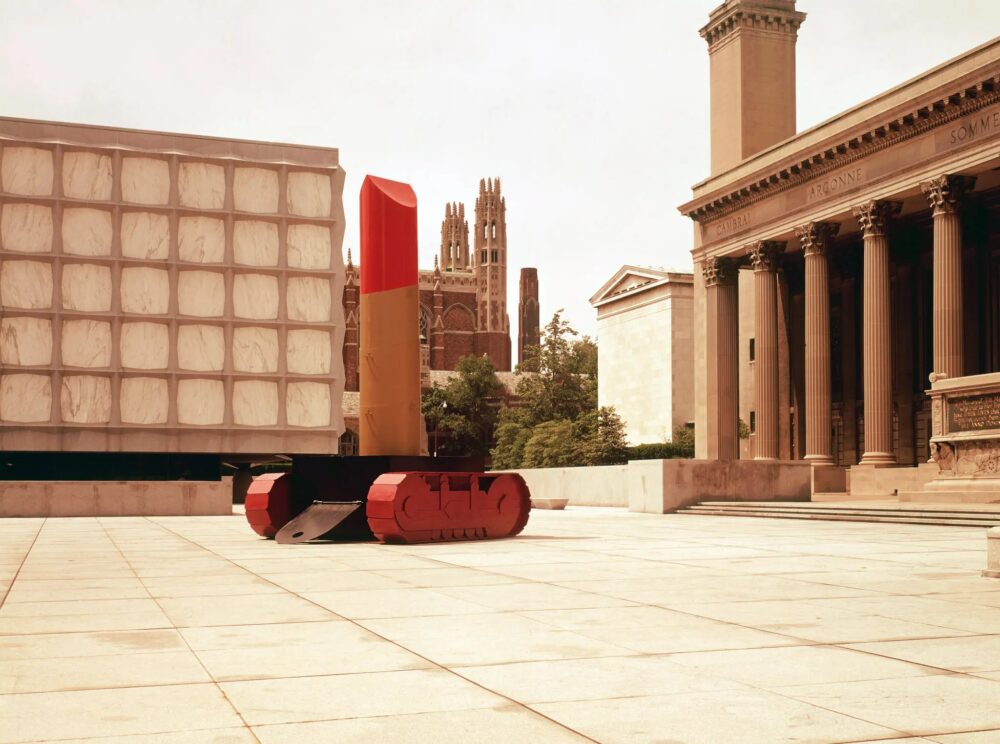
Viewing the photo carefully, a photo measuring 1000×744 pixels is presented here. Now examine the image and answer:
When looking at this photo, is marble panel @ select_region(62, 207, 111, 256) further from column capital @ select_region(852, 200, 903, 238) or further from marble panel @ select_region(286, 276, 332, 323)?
column capital @ select_region(852, 200, 903, 238)

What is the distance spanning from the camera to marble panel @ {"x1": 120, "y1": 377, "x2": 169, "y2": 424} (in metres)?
41.8

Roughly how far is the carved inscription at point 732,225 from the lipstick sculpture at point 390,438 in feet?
106

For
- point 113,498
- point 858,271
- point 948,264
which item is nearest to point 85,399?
point 113,498

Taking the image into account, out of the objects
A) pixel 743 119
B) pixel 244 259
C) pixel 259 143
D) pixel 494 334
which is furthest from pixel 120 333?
pixel 494 334

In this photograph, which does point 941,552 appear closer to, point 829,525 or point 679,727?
point 829,525

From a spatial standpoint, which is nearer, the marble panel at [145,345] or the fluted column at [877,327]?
the fluted column at [877,327]

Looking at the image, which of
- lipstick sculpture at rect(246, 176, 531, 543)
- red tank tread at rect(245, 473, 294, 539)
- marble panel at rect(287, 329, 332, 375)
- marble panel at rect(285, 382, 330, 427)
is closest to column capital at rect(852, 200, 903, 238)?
marble panel at rect(287, 329, 332, 375)

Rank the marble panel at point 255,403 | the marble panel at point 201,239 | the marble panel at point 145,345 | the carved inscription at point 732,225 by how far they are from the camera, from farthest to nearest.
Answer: the carved inscription at point 732,225, the marble panel at point 255,403, the marble panel at point 201,239, the marble panel at point 145,345

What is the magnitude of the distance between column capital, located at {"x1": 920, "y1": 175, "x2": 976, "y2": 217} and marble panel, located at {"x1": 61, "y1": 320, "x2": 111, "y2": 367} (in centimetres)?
2971

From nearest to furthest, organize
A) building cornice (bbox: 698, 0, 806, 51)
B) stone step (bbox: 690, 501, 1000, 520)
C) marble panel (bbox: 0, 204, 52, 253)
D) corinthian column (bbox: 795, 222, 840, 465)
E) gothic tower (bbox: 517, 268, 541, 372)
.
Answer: stone step (bbox: 690, 501, 1000, 520) → marble panel (bbox: 0, 204, 52, 253) → corinthian column (bbox: 795, 222, 840, 465) → building cornice (bbox: 698, 0, 806, 51) → gothic tower (bbox: 517, 268, 541, 372)

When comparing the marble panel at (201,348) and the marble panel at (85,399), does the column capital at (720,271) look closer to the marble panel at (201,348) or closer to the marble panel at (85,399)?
the marble panel at (201,348)

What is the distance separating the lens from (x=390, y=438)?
18.4m

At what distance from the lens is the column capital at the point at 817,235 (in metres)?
44.3

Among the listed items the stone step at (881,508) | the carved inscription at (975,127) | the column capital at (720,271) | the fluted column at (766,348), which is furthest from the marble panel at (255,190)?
the carved inscription at (975,127)
